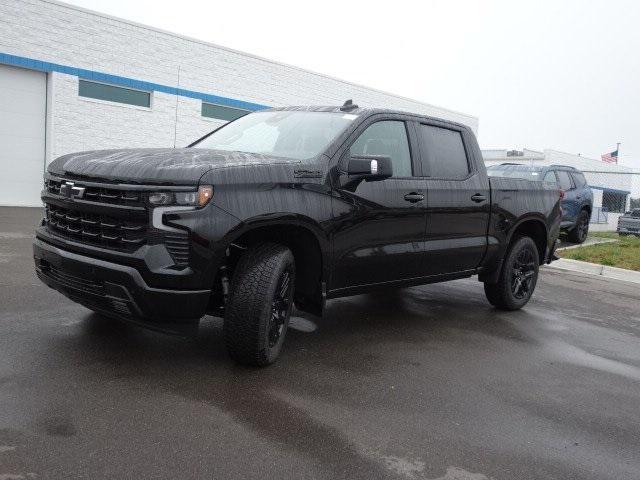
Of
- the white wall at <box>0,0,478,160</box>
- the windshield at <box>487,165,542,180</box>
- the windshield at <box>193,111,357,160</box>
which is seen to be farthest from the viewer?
the white wall at <box>0,0,478,160</box>

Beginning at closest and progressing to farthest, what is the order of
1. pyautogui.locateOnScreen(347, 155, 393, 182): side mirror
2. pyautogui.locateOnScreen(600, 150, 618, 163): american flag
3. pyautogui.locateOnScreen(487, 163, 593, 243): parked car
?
pyautogui.locateOnScreen(347, 155, 393, 182): side mirror → pyautogui.locateOnScreen(487, 163, 593, 243): parked car → pyautogui.locateOnScreen(600, 150, 618, 163): american flag

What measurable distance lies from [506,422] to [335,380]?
3.69 feet

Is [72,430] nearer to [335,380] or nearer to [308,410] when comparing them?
[308,410]

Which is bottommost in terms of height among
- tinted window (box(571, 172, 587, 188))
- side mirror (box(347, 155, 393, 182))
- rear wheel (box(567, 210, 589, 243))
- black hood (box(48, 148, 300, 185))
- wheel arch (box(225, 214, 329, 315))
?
rear wheel (box(567, 210, 589, 243))

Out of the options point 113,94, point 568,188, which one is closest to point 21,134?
point 113,94

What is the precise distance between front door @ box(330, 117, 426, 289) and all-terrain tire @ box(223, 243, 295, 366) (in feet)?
1.97

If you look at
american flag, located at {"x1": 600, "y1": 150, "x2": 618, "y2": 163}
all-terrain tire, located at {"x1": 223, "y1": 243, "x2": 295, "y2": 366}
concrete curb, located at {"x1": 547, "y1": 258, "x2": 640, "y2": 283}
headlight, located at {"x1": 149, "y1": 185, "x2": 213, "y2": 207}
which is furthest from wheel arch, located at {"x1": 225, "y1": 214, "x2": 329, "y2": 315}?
american flag, located at {"x1": 600, "y1": 150, "x2": 618, "y2": 163}

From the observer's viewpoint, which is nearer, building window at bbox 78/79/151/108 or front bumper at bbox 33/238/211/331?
front bumper at bbox 33/238/211/331

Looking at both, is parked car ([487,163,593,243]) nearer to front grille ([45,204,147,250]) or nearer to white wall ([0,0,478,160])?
white wall ([0,0,478,160])

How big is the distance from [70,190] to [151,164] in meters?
0.63

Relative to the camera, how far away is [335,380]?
160 inches

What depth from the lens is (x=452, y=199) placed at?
5.48 meters

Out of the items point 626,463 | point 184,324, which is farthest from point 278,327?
point 626,463

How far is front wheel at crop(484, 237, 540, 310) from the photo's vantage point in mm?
6457
